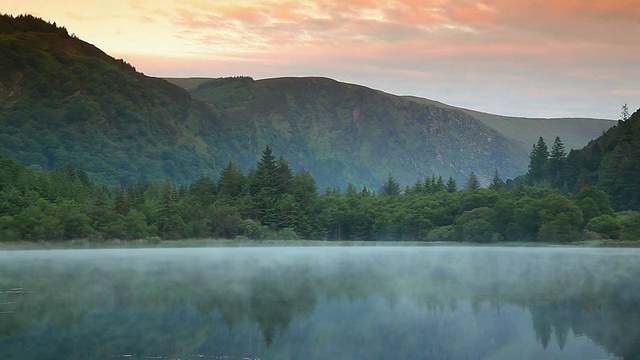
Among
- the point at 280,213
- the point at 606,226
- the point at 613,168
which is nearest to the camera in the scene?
the point at 606,226

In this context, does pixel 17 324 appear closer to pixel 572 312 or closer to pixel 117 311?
pixel 117 311

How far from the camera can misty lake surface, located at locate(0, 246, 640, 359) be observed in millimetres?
25953

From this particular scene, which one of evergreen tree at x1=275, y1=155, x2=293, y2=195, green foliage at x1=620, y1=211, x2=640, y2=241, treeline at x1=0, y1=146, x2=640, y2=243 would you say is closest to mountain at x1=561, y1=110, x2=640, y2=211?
treeline at x1=0, y1=146, x2=640, y2=243

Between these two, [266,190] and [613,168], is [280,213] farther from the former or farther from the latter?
[613,168]

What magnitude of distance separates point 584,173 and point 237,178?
8490 centimetres

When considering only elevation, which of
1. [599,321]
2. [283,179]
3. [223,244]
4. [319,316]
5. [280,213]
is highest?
[283,179]

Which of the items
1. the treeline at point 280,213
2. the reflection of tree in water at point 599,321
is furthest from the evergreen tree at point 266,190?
the reflection of tree in water at point 599,321

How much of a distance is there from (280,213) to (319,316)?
4276 inches

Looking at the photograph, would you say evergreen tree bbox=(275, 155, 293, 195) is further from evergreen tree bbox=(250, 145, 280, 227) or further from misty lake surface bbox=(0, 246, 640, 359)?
misty lake surface bbox=(0, 246, 640, 359)

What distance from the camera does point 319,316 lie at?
33.8 metres

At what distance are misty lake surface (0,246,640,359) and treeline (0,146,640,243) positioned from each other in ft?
196

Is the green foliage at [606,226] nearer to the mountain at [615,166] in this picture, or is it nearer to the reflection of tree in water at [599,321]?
the mountain at [615,166]

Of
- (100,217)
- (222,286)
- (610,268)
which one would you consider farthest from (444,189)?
(222,286)

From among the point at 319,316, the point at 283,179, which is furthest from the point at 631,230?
the point at 319,316
